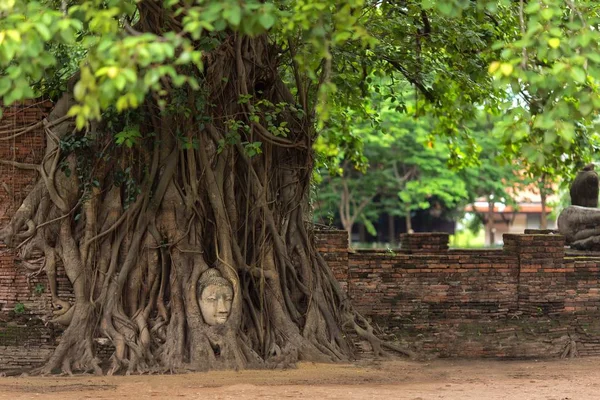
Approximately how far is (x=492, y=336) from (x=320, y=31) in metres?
6.99

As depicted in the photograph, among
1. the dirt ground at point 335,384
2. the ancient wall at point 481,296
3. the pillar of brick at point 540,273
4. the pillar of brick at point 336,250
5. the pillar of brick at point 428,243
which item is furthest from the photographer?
A: the pillar of brick at point 428,243

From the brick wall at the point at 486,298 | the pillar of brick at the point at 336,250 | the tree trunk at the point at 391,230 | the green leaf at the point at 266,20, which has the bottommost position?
the brick wall at the point at 486,298

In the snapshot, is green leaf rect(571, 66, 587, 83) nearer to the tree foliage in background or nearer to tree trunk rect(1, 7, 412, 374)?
the tree foliage in background

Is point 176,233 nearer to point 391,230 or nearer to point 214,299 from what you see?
point 214,299

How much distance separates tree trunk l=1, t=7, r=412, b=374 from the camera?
12.2 m

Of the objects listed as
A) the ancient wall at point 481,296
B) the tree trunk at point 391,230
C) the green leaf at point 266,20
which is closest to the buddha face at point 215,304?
the ancient wall at point 481,296

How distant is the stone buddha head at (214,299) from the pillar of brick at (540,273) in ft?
14.7

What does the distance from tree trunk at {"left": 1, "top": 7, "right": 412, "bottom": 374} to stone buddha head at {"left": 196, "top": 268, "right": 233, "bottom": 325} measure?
0.04m

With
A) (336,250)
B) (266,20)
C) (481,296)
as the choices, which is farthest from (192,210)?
(266,20)

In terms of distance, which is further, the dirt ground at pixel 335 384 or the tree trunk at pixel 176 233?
the tree trunk at pixel 176 233

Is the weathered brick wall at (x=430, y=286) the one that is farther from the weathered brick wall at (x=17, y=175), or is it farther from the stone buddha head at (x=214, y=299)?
the weathered brick wall at (x=17, y=175)

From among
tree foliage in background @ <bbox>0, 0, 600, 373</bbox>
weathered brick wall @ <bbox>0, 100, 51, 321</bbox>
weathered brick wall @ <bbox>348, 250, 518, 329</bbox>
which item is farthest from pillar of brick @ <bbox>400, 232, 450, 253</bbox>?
weathered brick wall @ <bbox>0, 100, 51, 321</bbox>

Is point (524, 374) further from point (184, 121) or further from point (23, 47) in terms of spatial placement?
point (23, 47)

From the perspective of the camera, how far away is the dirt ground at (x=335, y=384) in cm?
1062
